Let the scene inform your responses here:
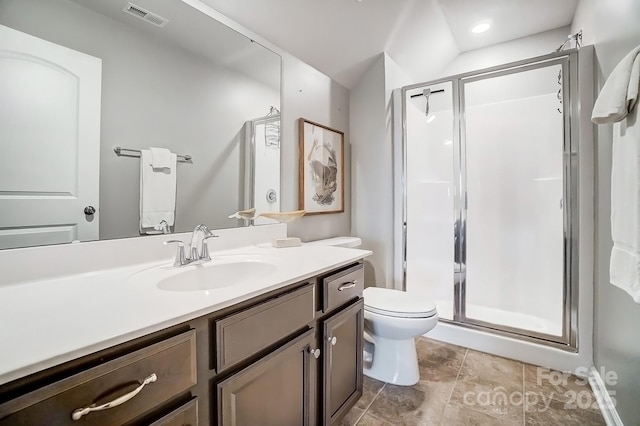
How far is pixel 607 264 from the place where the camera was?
1481 millimetres

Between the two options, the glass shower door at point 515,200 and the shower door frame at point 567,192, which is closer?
the shower door frame at point 567,192

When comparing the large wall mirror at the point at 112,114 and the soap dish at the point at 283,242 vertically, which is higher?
the large wall mirror at the point at 112,114

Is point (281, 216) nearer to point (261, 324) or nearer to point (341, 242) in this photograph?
point (341, 242)

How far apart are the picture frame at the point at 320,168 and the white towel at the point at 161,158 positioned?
880mm

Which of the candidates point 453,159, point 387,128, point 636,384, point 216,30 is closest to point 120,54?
point 216,30

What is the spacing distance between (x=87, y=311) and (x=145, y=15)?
1.17m

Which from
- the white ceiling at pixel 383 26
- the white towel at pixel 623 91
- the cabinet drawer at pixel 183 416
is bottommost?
the cabinet drawer at pixel 183 416

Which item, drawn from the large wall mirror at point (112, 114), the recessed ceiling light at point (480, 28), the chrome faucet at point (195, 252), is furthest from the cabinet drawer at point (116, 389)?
the recessed ceiling light at point (480, 28)

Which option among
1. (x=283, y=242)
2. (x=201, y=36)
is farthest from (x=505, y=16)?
(x=283, y=242)

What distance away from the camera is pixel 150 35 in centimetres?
119

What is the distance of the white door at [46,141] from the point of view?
868 millimetres

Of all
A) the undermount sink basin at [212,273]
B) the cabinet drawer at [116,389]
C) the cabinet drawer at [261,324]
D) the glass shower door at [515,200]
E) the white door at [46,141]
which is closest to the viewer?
the cabinet drawer at [116,389]

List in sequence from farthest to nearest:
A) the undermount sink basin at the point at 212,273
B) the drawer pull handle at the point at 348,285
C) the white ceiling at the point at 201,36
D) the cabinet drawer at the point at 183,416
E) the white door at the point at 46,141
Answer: the drawer pull handle at the point at 348,285, the white ceiling at the point at 201,36, the undermount sink basin at the point at 212,273, the white door at the point at 46,141, the cabinet drawer at the point at 183,416

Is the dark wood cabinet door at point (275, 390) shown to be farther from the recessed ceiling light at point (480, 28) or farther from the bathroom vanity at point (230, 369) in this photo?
the recessed ceiling light at point (480, 28)
